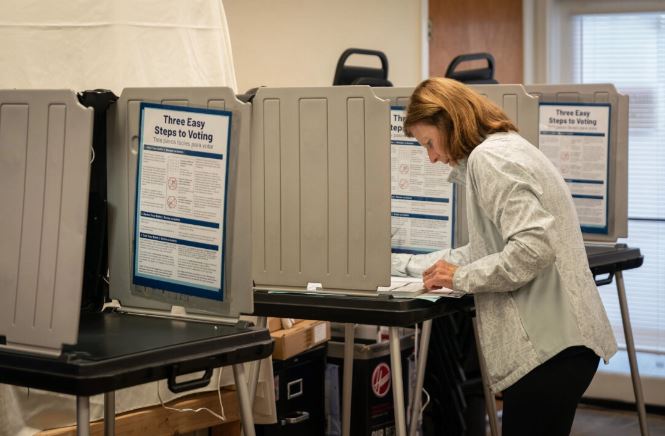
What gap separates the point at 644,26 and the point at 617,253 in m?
1.64

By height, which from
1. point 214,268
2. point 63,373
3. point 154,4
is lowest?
point 63,373

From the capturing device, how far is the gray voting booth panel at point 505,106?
250 centimetres

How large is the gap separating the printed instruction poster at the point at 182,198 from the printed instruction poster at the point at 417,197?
81 centimetres

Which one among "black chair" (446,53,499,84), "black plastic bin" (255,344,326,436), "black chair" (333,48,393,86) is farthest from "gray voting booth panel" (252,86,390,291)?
"black chair" (446,53,499,84)

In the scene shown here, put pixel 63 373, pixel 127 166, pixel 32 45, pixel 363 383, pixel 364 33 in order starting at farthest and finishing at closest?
pixel 364 33 → pixel 363 383 → pixel 32 45 → pixel 127 166 → pixel 63 373

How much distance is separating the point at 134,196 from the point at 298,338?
1.28 meters

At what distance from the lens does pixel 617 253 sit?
3025 millimetres

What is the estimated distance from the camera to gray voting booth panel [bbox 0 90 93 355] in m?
1.54

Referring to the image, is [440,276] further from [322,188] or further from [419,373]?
[419,373]

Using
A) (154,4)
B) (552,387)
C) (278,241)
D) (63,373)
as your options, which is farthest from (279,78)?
(63,373)

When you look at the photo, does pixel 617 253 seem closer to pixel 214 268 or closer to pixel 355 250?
pixel 355 250

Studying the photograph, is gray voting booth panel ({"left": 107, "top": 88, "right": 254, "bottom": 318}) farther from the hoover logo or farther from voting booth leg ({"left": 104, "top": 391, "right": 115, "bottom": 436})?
the hoover logo

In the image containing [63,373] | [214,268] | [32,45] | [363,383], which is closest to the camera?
[63,373]

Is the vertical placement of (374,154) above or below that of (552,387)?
above
